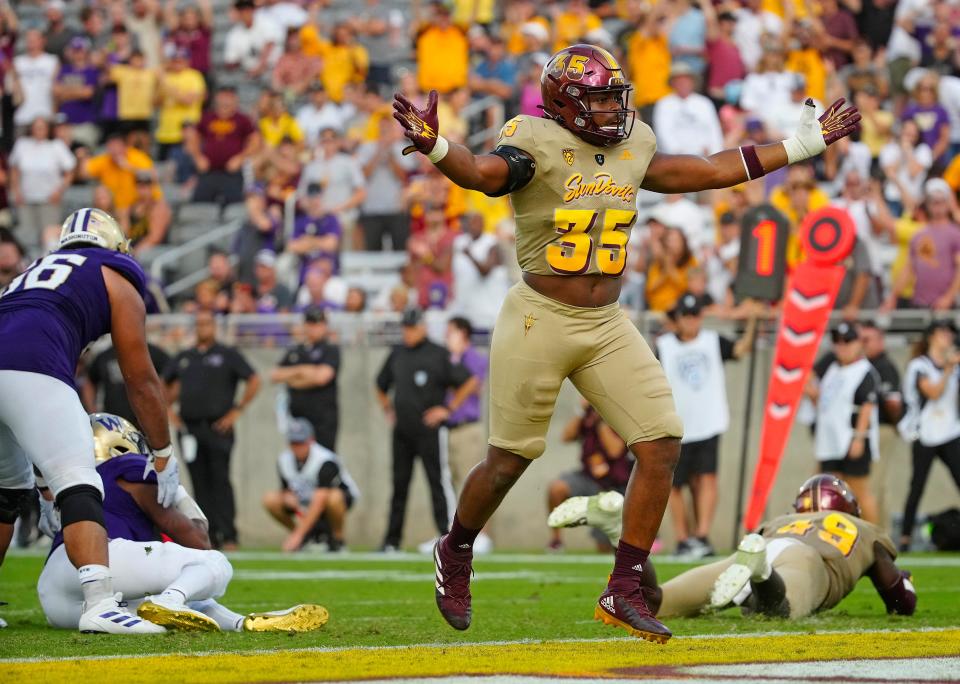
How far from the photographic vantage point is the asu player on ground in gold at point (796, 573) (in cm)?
658

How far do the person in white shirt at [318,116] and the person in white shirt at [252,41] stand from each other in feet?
Result: 5.47

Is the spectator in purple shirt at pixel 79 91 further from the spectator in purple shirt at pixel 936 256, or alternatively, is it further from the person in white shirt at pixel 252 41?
the spectator in purple shirt at pixel 936 256

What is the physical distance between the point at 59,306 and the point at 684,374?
7103 mm

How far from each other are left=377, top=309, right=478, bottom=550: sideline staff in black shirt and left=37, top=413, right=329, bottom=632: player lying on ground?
674 cm

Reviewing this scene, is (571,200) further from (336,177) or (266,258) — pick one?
(336,177)

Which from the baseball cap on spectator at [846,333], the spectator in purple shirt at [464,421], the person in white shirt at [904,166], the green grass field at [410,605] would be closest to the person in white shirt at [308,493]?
the green grass field at [410,605]

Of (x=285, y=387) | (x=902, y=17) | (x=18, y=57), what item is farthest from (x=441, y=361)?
(x=18, y=57)

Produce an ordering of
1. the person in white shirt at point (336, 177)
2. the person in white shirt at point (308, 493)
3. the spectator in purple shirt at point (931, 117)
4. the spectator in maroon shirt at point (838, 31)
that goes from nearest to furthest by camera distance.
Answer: the person in white shirt at point (308, 493), the spectator in purple shirt at point (931, 117), the person in white shirt at point (336, 177), the spectator in maroon shirt at point (838, 31)

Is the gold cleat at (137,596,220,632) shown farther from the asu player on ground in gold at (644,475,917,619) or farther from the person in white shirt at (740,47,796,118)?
the person in white shirt at (740,47,796,118)

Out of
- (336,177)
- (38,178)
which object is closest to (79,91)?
(38,178)

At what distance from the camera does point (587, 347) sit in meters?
5.98

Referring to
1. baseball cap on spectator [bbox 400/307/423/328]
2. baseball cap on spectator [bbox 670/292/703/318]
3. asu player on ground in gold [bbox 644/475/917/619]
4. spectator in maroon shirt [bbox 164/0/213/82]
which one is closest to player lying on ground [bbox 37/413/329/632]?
asu player on ground in gold [bbox 644/475/917/619]

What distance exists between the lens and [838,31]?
55.8ft

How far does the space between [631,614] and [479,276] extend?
8.65m
